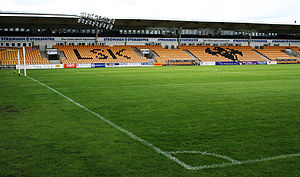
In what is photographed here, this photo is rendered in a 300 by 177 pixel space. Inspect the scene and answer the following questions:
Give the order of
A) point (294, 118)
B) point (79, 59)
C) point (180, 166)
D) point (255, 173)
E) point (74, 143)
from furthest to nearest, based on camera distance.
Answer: point (79, 59), point (294, 118), point (74, 143), point (180, 166), point (255, 173)

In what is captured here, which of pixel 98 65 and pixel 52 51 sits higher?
pixel 52 51

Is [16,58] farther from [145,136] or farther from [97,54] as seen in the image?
[145,136]

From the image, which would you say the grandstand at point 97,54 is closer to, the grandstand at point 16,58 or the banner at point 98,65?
the banner at point 98,65

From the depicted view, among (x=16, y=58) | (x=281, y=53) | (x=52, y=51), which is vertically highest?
(x=52, y=51)

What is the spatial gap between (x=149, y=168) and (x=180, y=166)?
630mm

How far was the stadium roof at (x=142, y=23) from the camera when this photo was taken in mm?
48562

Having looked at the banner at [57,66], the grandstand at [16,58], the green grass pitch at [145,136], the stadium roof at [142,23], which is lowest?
the green grass pitch at [145,136]

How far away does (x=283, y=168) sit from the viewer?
568cm

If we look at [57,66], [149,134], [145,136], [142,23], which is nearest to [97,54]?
[57,66]

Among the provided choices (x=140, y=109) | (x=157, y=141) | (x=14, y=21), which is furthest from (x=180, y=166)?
(x=14, y=21)

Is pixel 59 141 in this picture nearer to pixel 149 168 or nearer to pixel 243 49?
pixel 149 168

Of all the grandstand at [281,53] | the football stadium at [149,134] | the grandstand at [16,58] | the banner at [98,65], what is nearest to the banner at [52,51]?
the grandstand at [16,58]

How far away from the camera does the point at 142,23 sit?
5853cm

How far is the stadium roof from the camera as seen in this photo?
4856 cm
